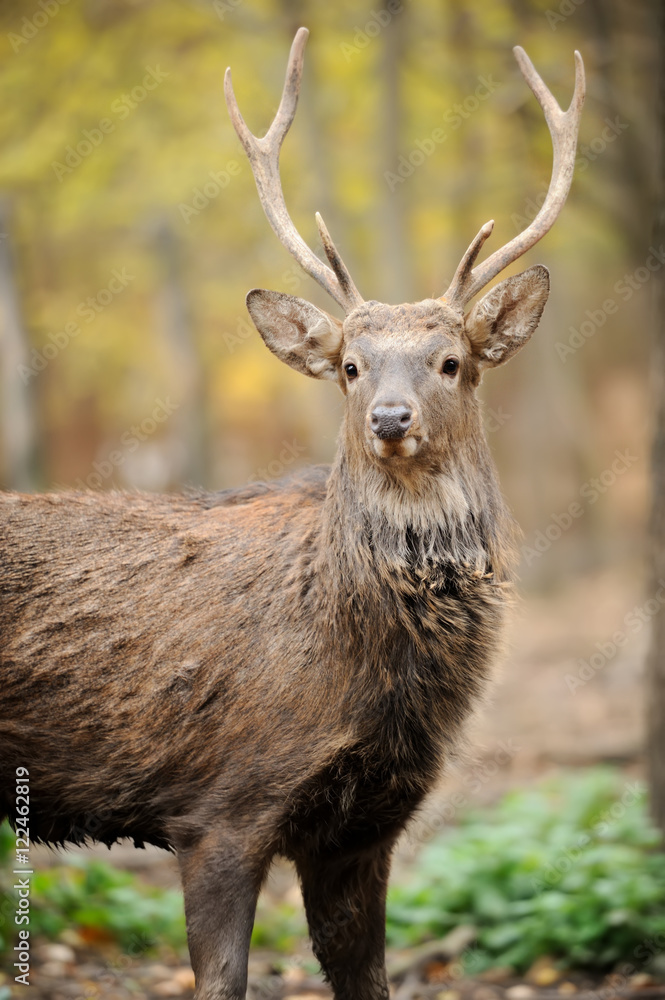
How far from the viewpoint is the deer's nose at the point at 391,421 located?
4.05 meters

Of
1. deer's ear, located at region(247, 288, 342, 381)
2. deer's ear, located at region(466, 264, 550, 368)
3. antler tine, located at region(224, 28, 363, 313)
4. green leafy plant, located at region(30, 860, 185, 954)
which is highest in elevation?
antler tine, located at region(224, 28, 363, 313)

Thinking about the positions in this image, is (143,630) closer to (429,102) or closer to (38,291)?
(429,102)

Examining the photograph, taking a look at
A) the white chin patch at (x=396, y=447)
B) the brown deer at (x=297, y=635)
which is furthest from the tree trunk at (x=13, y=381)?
the white chin patch at (x=396, y=447)

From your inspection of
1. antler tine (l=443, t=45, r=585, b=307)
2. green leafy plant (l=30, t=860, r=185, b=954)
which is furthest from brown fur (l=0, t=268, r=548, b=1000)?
green leafy plant (l=30, t=860, r=185, b=954)

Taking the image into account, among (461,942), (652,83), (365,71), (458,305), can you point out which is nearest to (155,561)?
(458,305)

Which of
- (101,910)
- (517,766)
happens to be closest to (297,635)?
(101,910)

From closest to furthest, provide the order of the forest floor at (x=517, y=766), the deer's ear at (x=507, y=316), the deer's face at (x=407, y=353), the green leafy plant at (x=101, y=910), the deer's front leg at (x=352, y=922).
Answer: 1. the deer's face at (x=407, y=353)
2. the deer's ear at (x=507, y=316)
3. the deer's front leg at (x=352, y=922)
4. the forest floor at (x=517, y=766)
5. the green leafy plant at (x=101, y=910)

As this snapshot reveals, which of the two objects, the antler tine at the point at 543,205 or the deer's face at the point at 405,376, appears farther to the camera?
the antler tine at the point at 543,205

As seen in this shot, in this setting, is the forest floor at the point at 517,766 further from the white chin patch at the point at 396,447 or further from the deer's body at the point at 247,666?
the white chin patch at the point at 396,447

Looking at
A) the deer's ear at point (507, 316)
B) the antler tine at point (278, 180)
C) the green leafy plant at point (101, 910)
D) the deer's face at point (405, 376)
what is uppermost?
the antler tine at point (278, 180)

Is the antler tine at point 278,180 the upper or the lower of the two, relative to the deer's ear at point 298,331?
Result: upper

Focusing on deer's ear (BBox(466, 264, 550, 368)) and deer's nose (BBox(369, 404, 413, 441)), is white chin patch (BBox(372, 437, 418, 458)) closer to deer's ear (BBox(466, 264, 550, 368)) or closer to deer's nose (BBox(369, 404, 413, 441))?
deer's nose (BBox(369, 404, 413, 441))

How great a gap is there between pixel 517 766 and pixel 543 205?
A: 5.98 m

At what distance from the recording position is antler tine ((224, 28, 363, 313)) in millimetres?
4738
